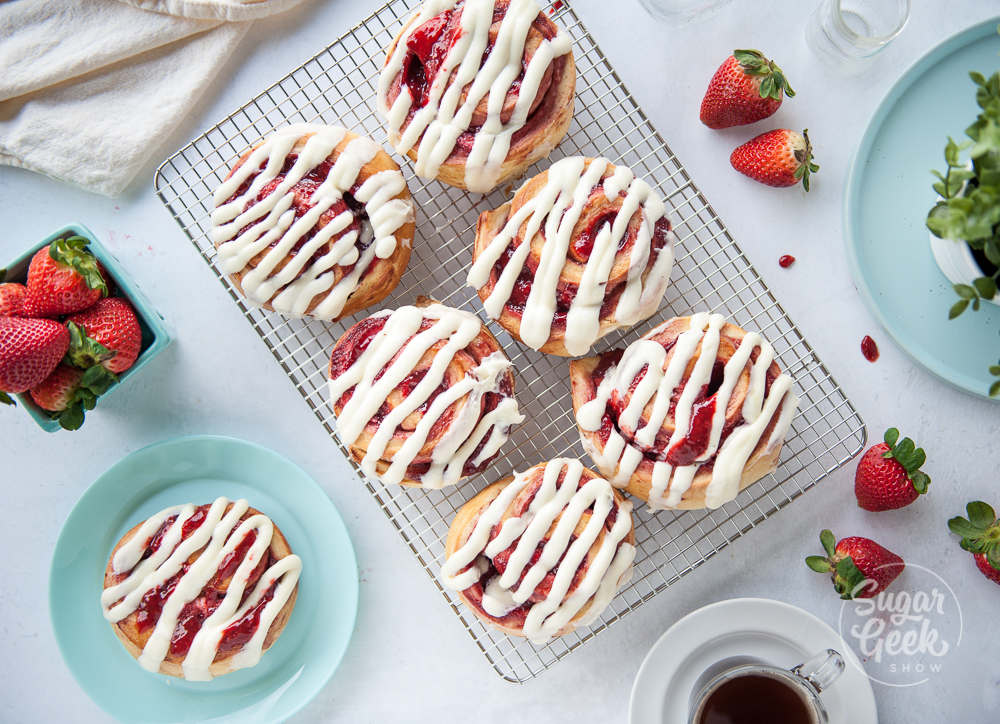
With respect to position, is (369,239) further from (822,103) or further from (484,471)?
(822,103)

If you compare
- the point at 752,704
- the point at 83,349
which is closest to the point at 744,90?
the point at 752,704

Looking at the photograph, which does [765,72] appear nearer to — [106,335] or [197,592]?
[106,335]

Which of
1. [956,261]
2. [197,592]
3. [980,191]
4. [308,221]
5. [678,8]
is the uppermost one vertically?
[308,221]

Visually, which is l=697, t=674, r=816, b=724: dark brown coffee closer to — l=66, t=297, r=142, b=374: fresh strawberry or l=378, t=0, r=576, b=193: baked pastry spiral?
l=378, t=0, r=576, b=193: baked pastry spiral

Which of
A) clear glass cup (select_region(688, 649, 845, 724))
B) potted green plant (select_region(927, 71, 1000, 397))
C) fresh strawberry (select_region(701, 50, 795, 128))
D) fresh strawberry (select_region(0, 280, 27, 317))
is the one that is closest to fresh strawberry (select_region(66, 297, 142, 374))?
fresh strawberry (select_region(0, 280, 27, 317))

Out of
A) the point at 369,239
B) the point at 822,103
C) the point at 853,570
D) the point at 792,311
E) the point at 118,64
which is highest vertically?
the point at 118,64

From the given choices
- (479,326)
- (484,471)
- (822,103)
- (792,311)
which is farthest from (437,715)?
(822,103)

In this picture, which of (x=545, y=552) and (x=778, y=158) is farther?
(x=778, y=158)
